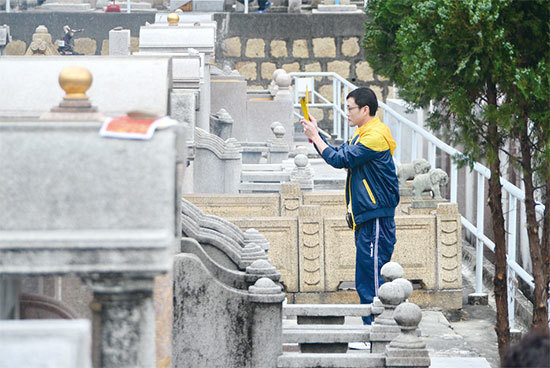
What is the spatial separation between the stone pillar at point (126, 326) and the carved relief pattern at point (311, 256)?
7.05 m

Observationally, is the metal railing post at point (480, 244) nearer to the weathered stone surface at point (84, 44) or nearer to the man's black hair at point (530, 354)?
the man's black hair at point (530, 354)

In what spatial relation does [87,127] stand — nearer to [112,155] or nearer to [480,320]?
[112,155]

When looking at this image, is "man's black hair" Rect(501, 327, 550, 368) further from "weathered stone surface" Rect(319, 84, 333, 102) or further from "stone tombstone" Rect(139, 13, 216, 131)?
"weathered stone surface" Rect(319, 84, 333, 102)

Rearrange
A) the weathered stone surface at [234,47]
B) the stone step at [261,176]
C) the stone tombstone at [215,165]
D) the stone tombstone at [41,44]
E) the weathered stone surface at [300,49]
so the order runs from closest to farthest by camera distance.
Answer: the stone tombstone at [215,165] → the stone step at [261,176] → the stone tombstone at [41,44] → the weathered stone surface at [234,47] → the weathered stone surface at [300,49]

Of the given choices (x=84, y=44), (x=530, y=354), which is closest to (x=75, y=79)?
(x=530, y=354)

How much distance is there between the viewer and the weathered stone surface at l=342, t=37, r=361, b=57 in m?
27.6

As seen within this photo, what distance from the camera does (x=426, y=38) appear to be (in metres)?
7.07

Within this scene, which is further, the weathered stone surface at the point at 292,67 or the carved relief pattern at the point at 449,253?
the weathered stone surface at the point at 292,67

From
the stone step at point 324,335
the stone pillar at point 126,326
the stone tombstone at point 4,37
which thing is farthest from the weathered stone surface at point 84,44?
the stone pillar at point 126,326

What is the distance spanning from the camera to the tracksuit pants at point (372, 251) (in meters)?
8.00

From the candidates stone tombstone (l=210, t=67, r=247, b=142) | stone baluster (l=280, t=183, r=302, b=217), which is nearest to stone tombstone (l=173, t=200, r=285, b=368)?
stone baluster (l=280, t=183, r=302, b=217)

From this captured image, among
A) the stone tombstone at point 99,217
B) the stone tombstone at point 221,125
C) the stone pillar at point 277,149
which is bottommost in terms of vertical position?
the stone tombstone at point 99,217

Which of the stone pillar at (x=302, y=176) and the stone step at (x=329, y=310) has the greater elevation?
the stone pillar at (x=302, y=176)

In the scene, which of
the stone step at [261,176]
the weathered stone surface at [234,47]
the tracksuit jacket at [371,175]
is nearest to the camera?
the tracksuit jacket at [371,175]
